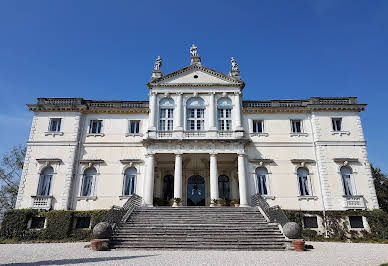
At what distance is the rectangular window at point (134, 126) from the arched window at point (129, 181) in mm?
3411

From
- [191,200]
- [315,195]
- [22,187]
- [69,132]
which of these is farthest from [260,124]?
[22,187]

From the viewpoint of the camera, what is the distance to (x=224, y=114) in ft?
77.1

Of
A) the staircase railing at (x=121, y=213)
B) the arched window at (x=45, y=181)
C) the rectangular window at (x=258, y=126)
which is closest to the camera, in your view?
the staircase railing at (x=121, y=213)

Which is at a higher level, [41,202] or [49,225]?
[41,202]

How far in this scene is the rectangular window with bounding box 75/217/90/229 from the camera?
20203 mm

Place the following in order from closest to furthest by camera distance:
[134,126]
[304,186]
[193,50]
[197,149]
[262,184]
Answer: [197,149] → [304,186] → [262,184] → [134,126] → [193,50]

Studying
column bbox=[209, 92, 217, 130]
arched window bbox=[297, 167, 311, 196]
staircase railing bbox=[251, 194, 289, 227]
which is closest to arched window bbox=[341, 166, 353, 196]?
arched window bbox=[297, 167, 311, 196]

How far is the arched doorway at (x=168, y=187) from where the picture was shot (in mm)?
23891

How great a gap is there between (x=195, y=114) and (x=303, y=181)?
10644mm

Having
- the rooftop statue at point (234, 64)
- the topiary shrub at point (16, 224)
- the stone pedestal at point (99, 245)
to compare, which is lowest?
the stone pedestal at point (99, 245)

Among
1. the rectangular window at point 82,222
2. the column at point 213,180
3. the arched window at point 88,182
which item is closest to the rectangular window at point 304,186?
the column at point 213,180

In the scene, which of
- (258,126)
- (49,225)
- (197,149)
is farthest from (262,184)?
(49,225)

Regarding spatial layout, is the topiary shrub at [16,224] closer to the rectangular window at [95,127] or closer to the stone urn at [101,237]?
the rectangular window at [95,127]

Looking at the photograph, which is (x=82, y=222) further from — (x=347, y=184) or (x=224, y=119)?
(x=347, y=184)
